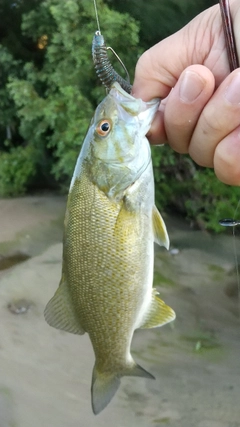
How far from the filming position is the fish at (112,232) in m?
0.89

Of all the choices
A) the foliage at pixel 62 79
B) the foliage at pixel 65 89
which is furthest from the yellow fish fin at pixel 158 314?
the foliage at pixel 62 79

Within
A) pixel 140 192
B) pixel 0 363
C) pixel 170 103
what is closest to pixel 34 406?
pixel 0 363

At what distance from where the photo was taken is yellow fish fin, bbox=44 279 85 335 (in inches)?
39.5

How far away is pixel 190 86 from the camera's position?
811mm

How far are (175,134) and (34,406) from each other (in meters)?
1.90

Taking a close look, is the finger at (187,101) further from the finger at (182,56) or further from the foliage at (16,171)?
the foliage at (16,171)

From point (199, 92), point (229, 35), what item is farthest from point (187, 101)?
point (229, 35)

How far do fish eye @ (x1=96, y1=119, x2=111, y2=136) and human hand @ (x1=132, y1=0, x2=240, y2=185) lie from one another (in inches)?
5.3

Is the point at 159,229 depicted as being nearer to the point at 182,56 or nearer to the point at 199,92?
the point at 199,92

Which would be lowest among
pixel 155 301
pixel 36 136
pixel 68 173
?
pixel 68 173

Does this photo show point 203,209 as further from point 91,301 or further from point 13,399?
point 91,301

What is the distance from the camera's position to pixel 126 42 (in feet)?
10.5

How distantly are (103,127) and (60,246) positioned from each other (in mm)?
2833

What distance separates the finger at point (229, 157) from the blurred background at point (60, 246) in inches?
64.8
